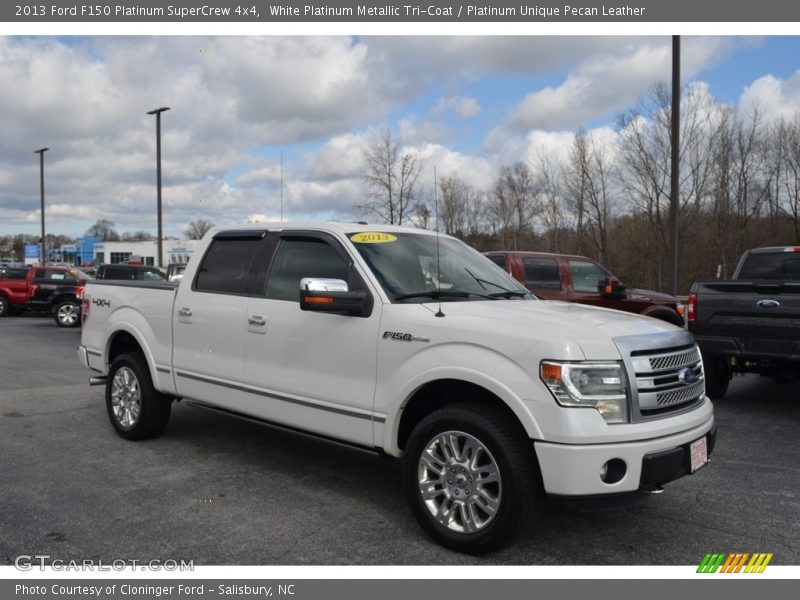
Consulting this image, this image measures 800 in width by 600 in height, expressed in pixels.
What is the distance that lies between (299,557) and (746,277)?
8098 millimetres

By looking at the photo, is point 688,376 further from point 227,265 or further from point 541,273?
point 541,273

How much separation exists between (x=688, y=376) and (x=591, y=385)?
0.85 meters

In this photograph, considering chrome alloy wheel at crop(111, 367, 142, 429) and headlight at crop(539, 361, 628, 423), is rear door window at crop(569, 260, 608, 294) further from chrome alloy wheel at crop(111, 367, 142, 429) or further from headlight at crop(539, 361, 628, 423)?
headlight at crop(539, 361, 628, 423)

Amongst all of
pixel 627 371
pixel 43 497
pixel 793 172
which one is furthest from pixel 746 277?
pixel 793 172

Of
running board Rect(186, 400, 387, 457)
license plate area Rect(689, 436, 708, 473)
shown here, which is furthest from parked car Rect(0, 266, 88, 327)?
license plate area Rect(689, 436, 708, 473)

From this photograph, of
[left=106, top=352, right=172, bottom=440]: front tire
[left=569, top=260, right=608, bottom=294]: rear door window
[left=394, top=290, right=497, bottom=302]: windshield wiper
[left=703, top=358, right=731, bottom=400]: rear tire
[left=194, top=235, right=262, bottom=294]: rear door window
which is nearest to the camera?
[left=394, top=290, right=497, bottom=302]: windshield wiper

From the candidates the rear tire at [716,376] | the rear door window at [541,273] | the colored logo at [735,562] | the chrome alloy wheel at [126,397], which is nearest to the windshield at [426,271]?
the colored logo at [735,562]

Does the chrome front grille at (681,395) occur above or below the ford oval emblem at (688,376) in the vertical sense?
below

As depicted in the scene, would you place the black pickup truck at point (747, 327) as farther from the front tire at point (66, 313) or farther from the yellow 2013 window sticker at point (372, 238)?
the front tire at point (66, 313)

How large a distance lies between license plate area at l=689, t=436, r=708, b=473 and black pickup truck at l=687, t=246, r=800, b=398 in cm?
379

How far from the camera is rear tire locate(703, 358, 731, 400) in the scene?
26.5 feet

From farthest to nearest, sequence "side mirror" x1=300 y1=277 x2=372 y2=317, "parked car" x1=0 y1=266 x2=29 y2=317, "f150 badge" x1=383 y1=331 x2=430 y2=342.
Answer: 1. "parked car" x1=0 y1=266 x2=29 y2=317
2. "side mirror" x1=300 y1=277 x2=372 y2=317
3. "f150 badge" x1=383 y1=331 x2=430 y2=342

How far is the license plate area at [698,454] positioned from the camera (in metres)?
3.80

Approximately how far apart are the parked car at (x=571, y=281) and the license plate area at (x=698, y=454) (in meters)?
6.59
